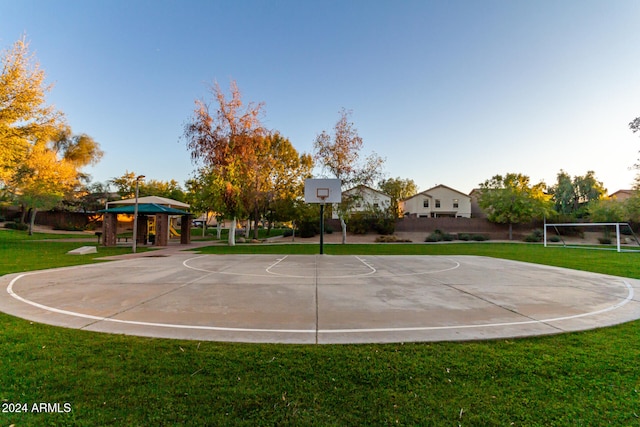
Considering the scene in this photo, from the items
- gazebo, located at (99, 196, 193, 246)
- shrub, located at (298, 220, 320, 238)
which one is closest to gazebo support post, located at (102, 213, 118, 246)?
gazebo, located at (99, 196, 193, 246)

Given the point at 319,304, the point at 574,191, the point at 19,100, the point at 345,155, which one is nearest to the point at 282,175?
the point at 345,155

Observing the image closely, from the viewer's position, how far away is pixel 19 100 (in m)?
16.4

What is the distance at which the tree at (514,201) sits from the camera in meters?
33.4

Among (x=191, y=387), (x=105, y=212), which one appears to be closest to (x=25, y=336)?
(x=191, y=387)

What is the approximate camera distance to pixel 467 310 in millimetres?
5043

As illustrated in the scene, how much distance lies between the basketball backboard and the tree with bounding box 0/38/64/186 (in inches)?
601

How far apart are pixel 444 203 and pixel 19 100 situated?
44362mm

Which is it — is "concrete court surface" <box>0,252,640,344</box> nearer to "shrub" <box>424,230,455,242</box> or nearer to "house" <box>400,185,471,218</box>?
"shrub" <box>424,230,455,242</box>

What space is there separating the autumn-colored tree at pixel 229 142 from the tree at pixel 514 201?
2748cm

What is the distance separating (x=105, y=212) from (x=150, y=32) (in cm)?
1120

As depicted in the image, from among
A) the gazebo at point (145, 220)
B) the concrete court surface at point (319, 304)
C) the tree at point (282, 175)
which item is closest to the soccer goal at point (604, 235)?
the tree at point (282, 175)

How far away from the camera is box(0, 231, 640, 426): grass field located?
218 cm

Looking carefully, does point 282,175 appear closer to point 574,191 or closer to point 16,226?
point 16,226

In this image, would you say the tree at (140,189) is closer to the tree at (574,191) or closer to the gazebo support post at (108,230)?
the gazebo support post at (108,230)
